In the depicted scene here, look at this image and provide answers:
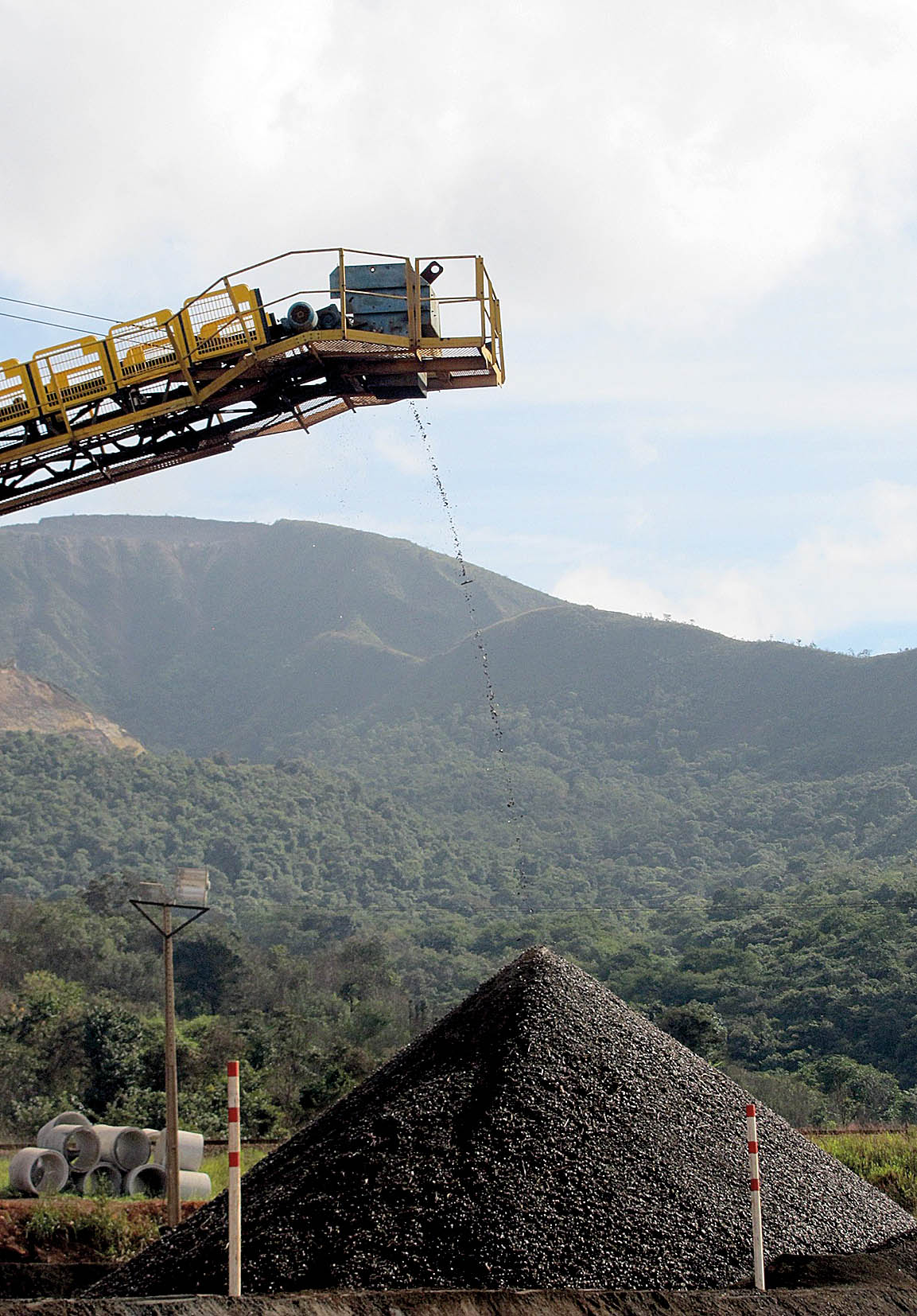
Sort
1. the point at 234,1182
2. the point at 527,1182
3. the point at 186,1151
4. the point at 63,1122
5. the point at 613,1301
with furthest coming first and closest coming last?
the point at 63,1122 < the point at 186,1151 < the point at 527,1182 < the point at 613,1301 < the point at 234,1182

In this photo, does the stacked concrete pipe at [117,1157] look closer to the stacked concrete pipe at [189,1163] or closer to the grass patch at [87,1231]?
the stacked concrete pipe at [189,1163]

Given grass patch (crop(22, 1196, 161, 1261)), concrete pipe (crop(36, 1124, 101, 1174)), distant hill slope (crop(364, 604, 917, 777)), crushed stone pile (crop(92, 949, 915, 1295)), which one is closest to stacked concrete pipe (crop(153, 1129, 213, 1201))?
concrete pipe (crop(36, 1124, 101, 1174))

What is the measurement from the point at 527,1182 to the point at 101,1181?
16.1 m

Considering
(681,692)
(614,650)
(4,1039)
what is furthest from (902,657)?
(4,1039)

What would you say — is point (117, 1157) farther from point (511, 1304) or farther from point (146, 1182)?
point (511, 1304)

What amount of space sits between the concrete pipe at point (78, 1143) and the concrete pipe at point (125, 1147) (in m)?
0.15

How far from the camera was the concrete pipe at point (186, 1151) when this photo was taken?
81.2 feet

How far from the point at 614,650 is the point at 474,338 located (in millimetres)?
180492

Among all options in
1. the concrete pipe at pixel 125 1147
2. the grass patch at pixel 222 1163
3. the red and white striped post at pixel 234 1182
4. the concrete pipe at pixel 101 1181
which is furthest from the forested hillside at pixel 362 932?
the red and white striped post at pixel 234 1182

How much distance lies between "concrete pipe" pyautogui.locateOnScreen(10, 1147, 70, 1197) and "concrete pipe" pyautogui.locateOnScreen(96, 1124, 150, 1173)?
127 cm

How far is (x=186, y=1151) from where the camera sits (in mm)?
25000

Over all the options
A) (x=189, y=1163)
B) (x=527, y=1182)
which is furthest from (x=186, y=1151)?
(x=527, y=1182)

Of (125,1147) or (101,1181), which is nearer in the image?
(101,1181)

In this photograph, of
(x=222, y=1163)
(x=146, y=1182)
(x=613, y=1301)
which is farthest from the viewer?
(x=222, y=1163)
